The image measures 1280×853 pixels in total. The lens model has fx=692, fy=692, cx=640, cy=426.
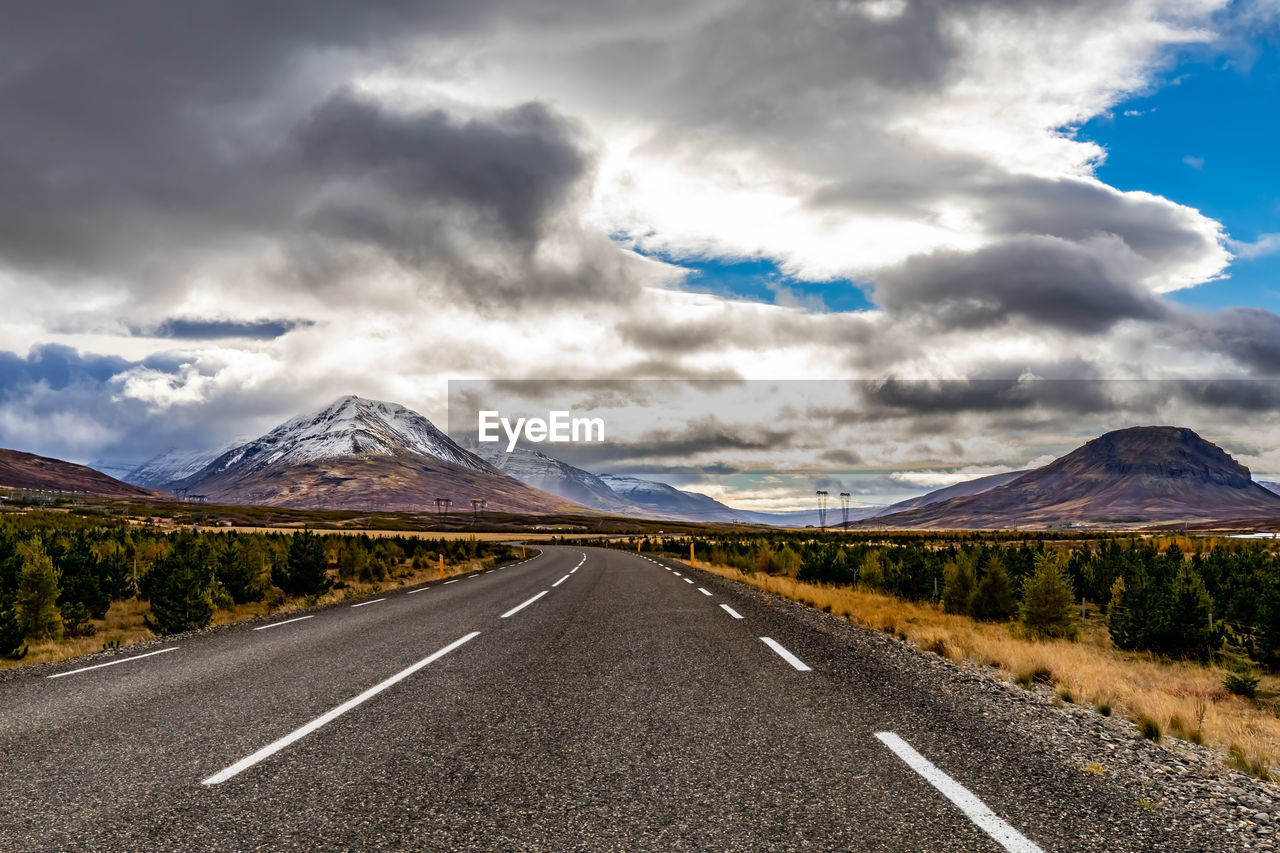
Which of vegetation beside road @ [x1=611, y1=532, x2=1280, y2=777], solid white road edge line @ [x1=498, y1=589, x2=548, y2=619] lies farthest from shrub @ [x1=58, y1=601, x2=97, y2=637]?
vegetation beside road @ [x1=611, y1=532, x2=1280, y2=777]

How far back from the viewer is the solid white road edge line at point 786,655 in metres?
8.41

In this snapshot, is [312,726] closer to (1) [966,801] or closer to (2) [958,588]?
(1) [966,801]

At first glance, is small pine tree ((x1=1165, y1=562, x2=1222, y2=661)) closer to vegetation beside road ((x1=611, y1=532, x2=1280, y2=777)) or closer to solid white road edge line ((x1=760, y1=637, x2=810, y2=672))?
vegetation beside road ((x1=611, y1=532, x2=1280, y2=777))

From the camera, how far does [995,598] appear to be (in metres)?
21.2

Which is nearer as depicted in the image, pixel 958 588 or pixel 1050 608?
pixel 1050 608

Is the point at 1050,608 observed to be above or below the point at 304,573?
below

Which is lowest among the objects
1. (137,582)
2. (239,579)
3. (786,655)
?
(137,582)

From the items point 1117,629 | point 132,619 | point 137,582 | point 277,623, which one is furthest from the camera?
point 137,582

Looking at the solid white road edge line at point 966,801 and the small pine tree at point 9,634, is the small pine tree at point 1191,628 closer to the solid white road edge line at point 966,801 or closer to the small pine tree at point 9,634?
the solid white road edge line at point 966,801

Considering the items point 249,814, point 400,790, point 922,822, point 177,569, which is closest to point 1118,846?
point 922,822

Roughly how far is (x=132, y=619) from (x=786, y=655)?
17132 millimetres

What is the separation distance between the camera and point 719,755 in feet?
16.5

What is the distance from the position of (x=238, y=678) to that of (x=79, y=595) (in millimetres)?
13321

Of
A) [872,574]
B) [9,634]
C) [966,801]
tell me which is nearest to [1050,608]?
[872,574]
